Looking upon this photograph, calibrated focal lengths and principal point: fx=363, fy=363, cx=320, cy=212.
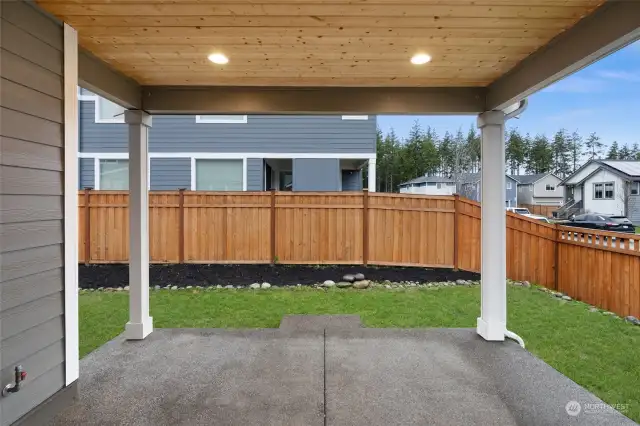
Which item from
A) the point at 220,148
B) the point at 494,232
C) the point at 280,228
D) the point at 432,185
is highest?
the point at 432,185

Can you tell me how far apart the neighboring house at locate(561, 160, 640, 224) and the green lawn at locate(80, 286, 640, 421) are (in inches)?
560

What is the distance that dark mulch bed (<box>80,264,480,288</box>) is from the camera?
230 inches

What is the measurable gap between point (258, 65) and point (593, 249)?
478cm

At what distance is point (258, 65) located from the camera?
2.94 metres

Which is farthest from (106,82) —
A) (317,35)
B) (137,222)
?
(317,35)

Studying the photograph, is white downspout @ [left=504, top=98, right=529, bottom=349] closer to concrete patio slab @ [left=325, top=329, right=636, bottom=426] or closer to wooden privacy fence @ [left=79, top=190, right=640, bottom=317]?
concrete patio slab @ [left=325, top=329, right=636, bottom=426]

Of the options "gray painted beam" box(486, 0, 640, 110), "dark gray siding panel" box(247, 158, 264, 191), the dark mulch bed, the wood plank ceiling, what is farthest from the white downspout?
"dark gray siding panel" box(247, 158, 264, 191)

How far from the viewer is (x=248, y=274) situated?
6.14 metres

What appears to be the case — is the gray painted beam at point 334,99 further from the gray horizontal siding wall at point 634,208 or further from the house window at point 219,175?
the gray horizontal siding wall at point 634,208

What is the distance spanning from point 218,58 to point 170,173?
575 cm

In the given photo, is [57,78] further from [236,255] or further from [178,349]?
[236,255]

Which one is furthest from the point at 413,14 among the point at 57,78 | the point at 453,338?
the point at 453,338
